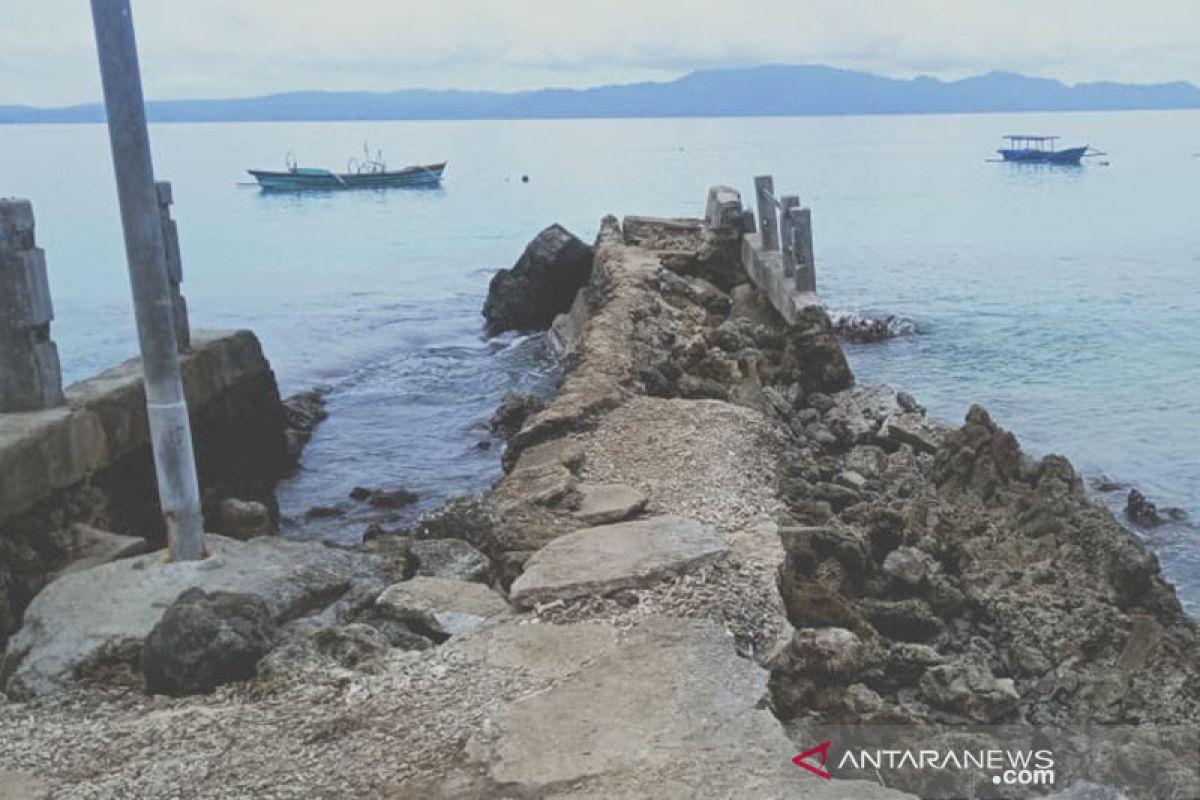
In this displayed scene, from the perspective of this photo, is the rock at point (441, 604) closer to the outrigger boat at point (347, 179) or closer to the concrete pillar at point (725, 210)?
the concrete pillar at point (725, 210)

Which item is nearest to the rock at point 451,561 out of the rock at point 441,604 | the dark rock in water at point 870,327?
the rock at point 441,604

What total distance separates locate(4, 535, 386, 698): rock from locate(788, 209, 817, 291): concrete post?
8.30 meters

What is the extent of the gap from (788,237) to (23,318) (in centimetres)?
898

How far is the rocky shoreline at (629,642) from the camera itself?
4.04 meters

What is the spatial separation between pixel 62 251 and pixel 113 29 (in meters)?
37.8

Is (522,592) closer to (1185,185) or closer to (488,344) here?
(488,344)

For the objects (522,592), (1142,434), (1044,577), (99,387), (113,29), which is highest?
(113,29)

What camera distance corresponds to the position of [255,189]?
3031 inches

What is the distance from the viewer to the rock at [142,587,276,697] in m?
4.71

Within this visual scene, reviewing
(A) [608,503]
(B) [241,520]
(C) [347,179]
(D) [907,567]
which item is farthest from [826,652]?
(C) [347,179]

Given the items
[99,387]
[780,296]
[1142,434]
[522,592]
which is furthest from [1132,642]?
[1142,434]

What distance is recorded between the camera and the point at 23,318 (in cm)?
677

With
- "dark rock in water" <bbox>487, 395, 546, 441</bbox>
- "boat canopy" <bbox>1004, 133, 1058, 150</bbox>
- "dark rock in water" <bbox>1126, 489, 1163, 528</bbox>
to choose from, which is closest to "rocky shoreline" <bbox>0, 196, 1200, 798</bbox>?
"dark rock in water" <bbox>1126, 489, 1163, 528</bbox>

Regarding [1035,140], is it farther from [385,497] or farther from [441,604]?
[441,604]
